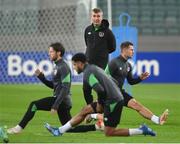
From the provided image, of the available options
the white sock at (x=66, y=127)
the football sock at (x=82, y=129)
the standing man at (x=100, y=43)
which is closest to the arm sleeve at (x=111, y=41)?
the standing man at (x=100, y=43)

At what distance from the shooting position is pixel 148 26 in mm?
36719

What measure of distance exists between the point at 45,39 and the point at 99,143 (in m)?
18.1

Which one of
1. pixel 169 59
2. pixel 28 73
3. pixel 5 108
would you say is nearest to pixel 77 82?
pixel 28 73

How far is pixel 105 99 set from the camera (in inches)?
461

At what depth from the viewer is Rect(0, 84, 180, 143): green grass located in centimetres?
1201

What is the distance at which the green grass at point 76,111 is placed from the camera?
473 inches

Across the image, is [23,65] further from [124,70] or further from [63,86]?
[63,86]

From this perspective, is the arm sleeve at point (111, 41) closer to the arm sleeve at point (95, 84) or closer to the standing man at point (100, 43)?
the standing man at point (100, 43)

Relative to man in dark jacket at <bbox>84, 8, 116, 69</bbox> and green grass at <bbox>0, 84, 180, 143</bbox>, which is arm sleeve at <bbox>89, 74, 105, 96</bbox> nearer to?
green grass at <bbox>0, 84, 180, 143</bbox>

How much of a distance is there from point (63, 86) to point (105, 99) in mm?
1055

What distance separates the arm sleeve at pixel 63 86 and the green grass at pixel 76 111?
580 mm

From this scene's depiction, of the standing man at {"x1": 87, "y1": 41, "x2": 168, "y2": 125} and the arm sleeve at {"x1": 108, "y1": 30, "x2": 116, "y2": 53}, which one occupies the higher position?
the arm sleeve at {"x1": 108, "y1": 30, "x2": 116, "y2": 53}

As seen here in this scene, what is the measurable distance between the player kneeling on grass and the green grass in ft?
0.46

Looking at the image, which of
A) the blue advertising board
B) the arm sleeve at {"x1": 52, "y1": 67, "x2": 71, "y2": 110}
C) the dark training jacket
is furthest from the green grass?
the dark training jacket
